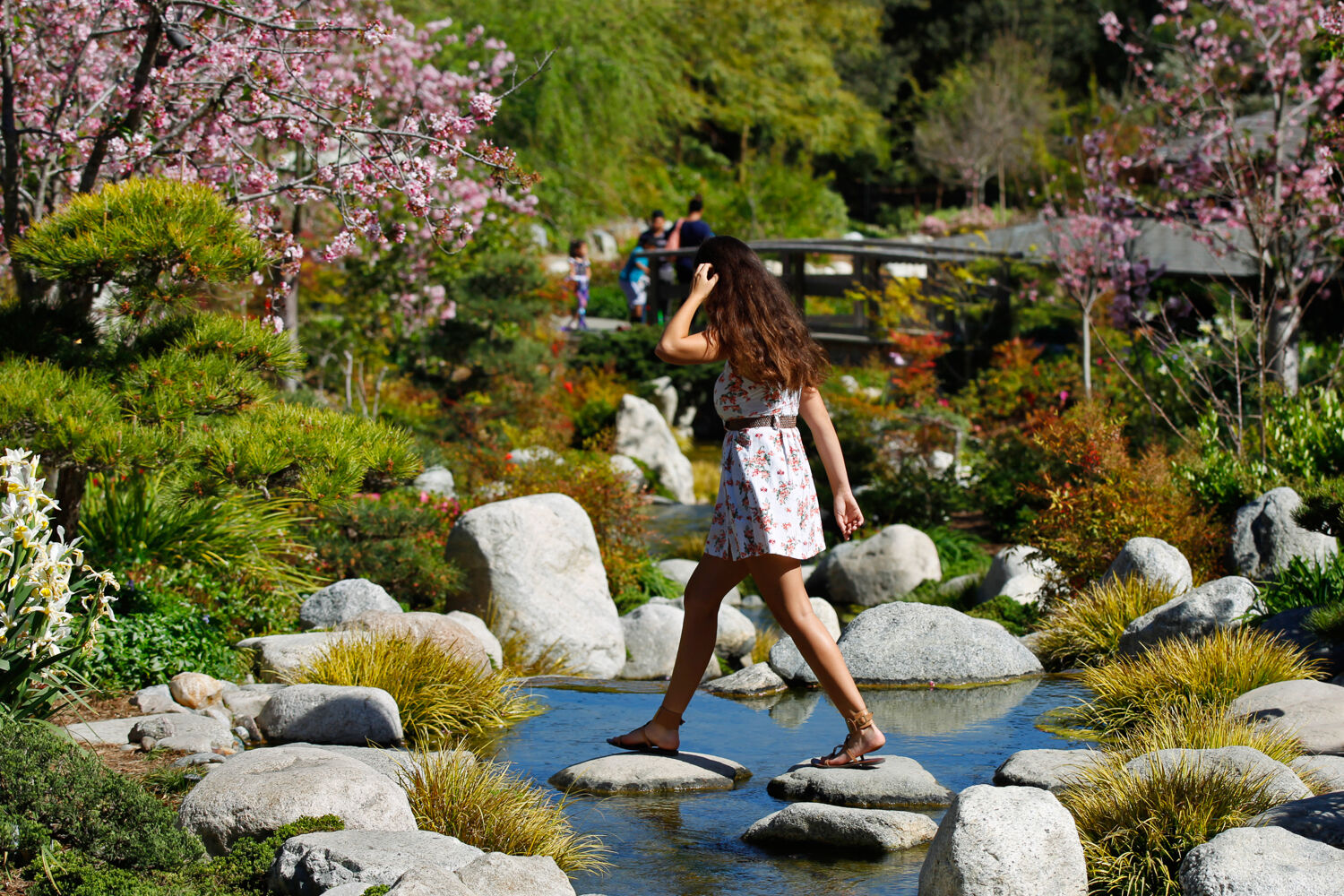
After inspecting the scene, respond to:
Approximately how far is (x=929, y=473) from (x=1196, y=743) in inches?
281

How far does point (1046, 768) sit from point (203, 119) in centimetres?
549

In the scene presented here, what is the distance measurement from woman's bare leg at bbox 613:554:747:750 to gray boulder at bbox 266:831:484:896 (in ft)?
4.29

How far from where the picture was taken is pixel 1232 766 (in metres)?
4.12

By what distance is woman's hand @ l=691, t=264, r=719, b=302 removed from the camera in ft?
15.1

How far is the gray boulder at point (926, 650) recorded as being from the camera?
22.6ft

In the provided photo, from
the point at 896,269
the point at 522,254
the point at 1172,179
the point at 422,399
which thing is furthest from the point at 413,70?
the point at 896,269

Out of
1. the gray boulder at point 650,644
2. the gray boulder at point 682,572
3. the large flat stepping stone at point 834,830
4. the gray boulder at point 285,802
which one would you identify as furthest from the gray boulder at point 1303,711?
the gray boulder at point 682,572

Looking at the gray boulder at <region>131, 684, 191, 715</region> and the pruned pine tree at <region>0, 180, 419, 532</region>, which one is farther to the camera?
the gray boulder at <region>131, 684, 191, 715</region>

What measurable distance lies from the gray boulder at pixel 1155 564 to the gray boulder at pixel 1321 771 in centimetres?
281

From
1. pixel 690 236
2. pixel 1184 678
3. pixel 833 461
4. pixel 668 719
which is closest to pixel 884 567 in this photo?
pixel 1184 678

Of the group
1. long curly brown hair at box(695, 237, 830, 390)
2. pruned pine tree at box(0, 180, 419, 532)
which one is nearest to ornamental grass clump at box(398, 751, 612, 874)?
pruned pine tree at box(0, 180, 419, 532)

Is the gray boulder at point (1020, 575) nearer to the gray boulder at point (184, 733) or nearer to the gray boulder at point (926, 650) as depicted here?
the gray boulder at point (926, 650)

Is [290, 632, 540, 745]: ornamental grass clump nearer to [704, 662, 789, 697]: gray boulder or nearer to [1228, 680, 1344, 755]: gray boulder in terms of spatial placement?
[704, 662, 789, 697]: gray boulder

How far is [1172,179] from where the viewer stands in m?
12.4
